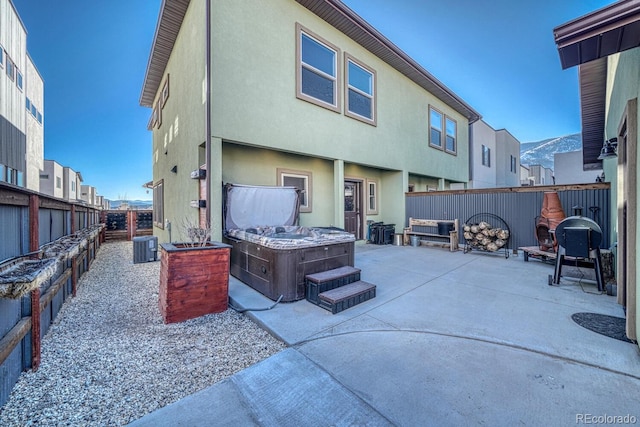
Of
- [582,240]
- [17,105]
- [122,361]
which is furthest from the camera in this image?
[17,105]

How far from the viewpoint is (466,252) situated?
23.6ft

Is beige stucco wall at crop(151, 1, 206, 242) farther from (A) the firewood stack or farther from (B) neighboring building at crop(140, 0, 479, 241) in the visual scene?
(A) the firewood stack

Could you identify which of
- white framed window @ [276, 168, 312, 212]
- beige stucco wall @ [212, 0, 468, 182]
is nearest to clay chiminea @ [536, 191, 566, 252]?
beige stucco wall @ [212, 0, 468, 182]

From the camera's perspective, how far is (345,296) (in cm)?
324

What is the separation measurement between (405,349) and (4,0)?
16287 mm

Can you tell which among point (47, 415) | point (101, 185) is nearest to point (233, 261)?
point (47, 415)

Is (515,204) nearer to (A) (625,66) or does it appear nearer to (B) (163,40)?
(A) (625,66)

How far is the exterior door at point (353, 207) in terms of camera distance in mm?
8539

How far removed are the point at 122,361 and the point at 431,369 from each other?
262cm

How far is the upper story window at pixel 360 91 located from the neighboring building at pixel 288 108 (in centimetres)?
3

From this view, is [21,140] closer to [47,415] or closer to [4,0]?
[4,0]

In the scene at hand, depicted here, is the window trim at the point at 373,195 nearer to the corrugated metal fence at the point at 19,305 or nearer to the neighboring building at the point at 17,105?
the corrugated metal fence at the point at 19,305

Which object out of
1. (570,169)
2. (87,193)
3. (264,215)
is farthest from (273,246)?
(87,193)

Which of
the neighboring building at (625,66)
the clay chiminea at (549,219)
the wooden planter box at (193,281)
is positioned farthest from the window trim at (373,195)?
the wooden planter box at (193,281)
